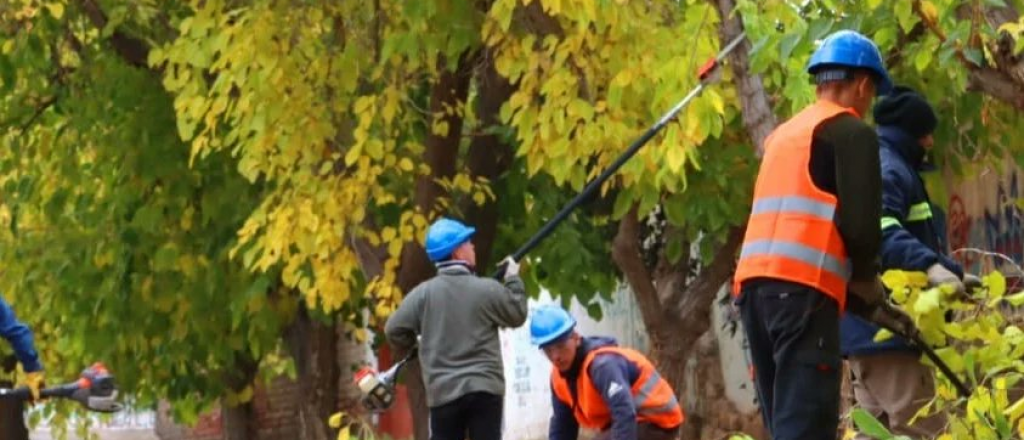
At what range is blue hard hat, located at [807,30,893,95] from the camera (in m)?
7.05

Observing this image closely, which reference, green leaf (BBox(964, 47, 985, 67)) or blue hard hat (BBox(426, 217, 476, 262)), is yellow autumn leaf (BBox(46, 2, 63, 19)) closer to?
blue hard hat (BBox(426, 217, 476, 262))

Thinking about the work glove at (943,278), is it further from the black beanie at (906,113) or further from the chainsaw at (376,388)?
the chainsaw at (376,388)

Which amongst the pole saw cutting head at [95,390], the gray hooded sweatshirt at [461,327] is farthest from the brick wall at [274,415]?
the pole saw cutting head at [95,390]

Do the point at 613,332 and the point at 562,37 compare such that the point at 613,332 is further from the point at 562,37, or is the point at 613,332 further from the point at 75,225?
the point at 562,37

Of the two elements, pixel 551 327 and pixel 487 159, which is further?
pixel 487 159

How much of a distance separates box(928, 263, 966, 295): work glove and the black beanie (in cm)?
76

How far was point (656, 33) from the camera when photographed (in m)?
12.5

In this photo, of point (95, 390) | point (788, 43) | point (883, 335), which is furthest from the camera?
point (95, 390)

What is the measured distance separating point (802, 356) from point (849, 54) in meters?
0.89

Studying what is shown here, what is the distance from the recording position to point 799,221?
6957 mm

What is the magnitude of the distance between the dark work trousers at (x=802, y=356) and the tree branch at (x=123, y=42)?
930cm

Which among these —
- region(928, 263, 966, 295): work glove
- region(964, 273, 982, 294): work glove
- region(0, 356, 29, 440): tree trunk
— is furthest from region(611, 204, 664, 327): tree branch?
region(928, 263, 966, 295): work glove

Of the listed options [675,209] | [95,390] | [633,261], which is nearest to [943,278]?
[95,390]

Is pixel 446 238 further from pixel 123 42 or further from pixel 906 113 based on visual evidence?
pixel 123 42
